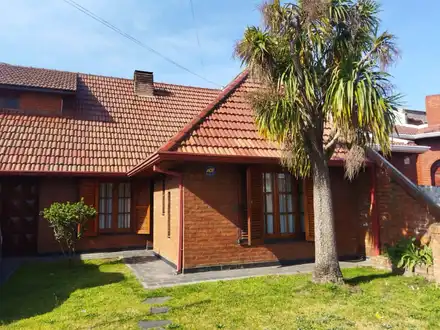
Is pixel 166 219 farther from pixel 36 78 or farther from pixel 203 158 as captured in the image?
pixel 36 78

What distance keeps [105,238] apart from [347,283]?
323 inches

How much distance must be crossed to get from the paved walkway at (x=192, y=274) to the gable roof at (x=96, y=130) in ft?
12.9

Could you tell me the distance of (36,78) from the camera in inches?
559

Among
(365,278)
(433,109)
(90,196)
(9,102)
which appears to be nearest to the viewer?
(365,278)

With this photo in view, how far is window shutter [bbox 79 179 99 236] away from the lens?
38.1 feet

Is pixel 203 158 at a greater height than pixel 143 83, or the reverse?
pixel 143 83

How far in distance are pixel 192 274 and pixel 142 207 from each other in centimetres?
507

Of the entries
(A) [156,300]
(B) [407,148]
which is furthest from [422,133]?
(A) [156,300]

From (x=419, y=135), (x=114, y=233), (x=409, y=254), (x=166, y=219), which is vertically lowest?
(x=409, y=254)

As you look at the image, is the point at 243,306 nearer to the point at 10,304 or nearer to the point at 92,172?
the point at 10,304

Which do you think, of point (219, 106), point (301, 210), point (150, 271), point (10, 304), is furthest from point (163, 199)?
point (10, 304)

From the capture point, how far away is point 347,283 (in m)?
6.95

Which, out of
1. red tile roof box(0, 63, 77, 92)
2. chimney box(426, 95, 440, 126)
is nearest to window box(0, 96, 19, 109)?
red tile roof box(0, 63, 77, 92)

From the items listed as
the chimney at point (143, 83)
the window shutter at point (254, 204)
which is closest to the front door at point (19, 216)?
the chimney at point (143, 83)
